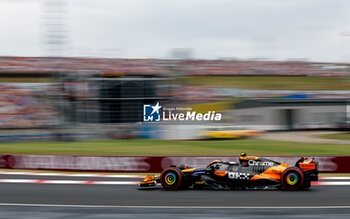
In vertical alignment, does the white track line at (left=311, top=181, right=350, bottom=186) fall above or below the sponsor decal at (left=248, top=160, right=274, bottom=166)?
below

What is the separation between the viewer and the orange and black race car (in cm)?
998

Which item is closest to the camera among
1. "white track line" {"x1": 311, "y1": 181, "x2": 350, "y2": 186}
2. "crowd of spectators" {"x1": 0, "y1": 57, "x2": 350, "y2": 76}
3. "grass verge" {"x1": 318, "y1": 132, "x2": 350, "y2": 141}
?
"white track line" {"x1": 311, "y1": 181, "x2": 350, "y2": 186}

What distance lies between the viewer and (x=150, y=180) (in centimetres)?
1056

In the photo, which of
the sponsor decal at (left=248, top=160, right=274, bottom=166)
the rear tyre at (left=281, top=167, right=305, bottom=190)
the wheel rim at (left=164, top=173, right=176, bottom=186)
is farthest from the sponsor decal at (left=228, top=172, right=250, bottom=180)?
the wheel rim at (left=164, top=173, right=176, bottom=186)

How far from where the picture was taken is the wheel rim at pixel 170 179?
33.8ft

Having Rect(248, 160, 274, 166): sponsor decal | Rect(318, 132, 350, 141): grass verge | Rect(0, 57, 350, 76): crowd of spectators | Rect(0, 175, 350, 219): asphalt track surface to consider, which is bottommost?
Rect(0, 175, 350, 219): asphalt track surface

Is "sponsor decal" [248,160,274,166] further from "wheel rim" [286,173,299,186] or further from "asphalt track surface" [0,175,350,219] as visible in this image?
"asphalt track surface" [0,175,350,219]

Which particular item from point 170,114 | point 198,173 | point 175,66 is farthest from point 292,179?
point 175,66

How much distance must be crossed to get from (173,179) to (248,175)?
5.61 ft

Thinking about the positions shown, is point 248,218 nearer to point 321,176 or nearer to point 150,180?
point 150,180

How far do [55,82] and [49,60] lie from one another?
8.01m

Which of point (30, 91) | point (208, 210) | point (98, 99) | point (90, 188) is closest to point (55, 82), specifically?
point (30, 91)

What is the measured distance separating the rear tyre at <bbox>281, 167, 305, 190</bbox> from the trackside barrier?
12.7 ft

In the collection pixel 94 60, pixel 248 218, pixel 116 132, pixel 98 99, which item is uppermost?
pixel 94 60
